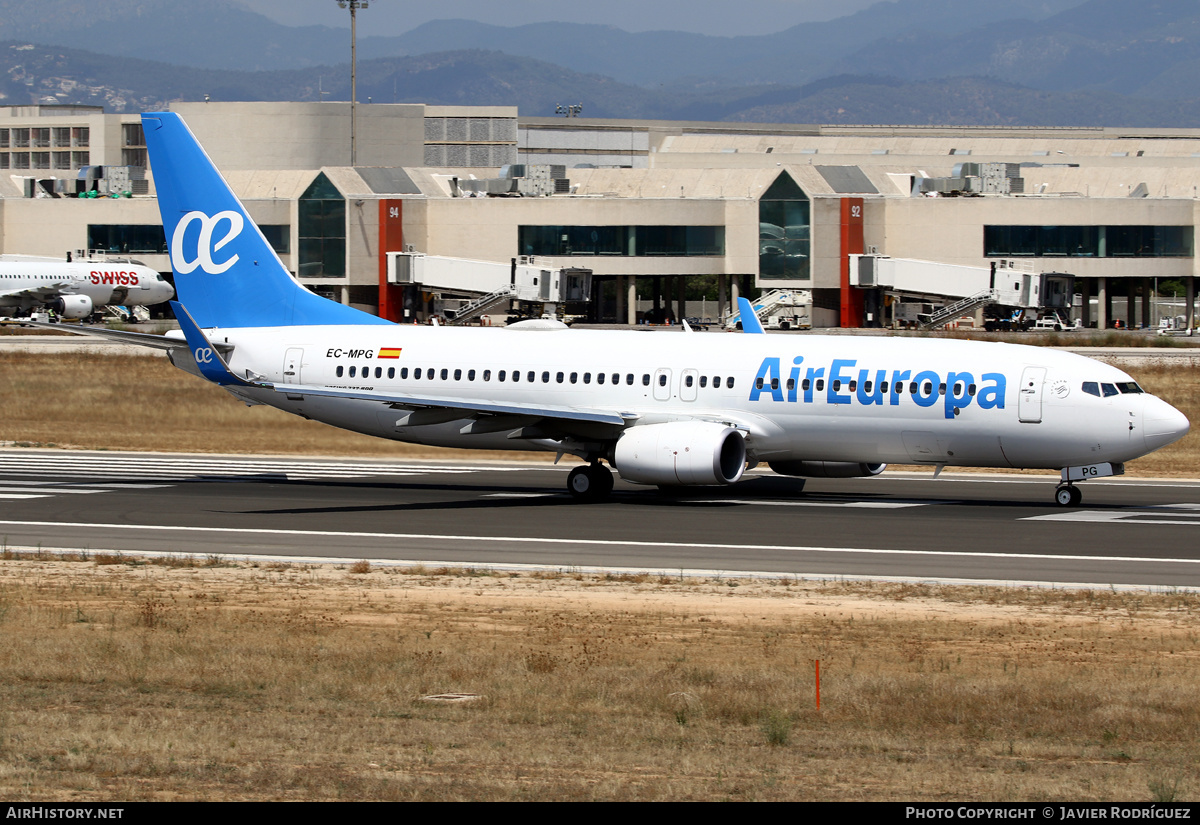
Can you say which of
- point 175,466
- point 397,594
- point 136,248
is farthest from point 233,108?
point 397,594

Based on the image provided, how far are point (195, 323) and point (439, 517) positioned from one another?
403 inches

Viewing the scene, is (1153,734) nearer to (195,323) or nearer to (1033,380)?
(1033,380)

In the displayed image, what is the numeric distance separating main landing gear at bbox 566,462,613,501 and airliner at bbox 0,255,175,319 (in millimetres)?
85232

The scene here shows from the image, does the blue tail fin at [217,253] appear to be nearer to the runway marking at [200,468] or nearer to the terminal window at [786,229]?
the runway marking at [200,468]

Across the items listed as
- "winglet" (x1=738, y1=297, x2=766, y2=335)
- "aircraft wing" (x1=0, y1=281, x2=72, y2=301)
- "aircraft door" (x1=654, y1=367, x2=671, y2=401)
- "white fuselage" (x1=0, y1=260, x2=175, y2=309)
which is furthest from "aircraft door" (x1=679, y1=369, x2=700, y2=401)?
"aircraft wing" (x1=0, y1=281, x2=72, y2=301)

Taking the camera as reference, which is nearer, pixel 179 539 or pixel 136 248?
pixel 179 539

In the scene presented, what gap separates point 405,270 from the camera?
11550 cm

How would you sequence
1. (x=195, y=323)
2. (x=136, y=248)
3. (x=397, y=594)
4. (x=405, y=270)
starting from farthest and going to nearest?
(x=136, y=248) < (x=405, y=270) < (x=195, y=323) < (x=397, y=594)

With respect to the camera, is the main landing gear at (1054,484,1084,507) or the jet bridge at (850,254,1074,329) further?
the jet bridge at (850,254,1074,329)

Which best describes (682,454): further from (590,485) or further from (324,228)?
(324,228)

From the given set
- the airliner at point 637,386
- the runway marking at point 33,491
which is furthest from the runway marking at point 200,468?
the airliner at point 637,386

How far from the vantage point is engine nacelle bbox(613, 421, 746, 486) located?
36.6 m

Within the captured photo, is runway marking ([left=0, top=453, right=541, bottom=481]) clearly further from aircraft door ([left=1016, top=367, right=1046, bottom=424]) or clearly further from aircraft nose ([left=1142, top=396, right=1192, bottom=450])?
aircraft nose ([left=1142, top=396, right=1192, bottom=450])

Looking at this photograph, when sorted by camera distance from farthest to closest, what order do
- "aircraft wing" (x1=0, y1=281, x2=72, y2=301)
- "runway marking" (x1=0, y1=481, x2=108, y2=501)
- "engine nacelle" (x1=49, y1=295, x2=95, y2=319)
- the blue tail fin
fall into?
"aircraft wing" (x1=0, y1=281, x2=72, y2=301) → "engine nacelle" (x1=49, y1=295, x2=95, y2=319) → the blue tail fin → "runway marking" (x1=0, y1=481, x2=108, y2=501)
